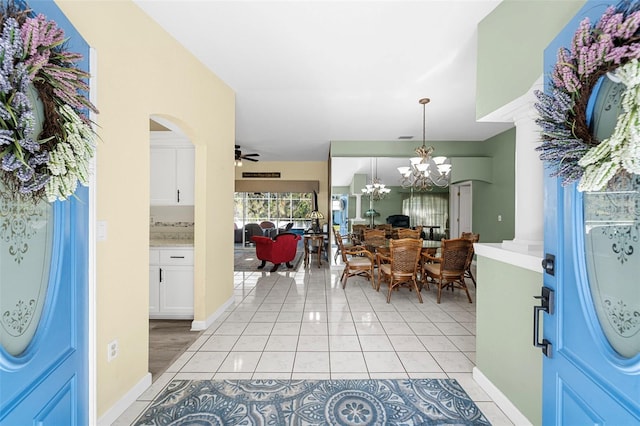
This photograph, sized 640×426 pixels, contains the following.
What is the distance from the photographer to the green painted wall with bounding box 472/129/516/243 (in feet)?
17.9

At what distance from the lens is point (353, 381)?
214cm

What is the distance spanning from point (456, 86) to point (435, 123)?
65.5 inches

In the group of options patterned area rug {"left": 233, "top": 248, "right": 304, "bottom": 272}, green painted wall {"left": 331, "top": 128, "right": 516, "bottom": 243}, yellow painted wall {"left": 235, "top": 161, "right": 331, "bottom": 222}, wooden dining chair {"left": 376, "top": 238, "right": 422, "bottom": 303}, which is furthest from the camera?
yellow painted wall {"left": 235, "top": 161, "right": 331, "bottom": 222}

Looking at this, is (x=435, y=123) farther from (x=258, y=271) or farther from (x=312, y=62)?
(x=258, y=271)

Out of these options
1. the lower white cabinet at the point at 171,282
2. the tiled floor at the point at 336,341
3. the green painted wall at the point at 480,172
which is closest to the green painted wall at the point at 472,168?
the green painted wall at the point at 480,172

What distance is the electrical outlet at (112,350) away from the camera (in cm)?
177

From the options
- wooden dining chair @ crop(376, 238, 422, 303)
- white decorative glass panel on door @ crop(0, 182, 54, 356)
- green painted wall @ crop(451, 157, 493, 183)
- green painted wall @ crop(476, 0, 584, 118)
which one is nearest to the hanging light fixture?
green painted wall @ crop(451, 157, 493, 183)

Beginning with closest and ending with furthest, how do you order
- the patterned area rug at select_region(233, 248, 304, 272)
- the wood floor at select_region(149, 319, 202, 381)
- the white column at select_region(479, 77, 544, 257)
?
the white column at select_region(479, 77, 544, 257) → the wood floor at select_region(149, 319, 202, 381) → the patterned area rug at select_region(233, 248, 304, 272)

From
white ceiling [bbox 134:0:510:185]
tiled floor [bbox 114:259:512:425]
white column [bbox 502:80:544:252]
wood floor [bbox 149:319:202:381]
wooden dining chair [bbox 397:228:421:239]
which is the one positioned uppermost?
white ceiling [bbox 134:0:510:185]

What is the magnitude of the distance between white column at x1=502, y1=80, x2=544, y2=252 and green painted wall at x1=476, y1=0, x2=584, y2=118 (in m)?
0.16

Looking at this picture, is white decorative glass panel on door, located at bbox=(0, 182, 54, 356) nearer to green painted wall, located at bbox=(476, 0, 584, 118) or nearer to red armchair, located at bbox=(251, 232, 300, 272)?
green painted wall, located at bbox=(476, 0, 584, 118)

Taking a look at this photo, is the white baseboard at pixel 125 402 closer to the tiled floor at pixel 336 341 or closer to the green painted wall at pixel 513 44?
the tiled floor at pixel 336 341

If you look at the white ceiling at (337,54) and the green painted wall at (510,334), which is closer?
the green painted wall at (510,334)

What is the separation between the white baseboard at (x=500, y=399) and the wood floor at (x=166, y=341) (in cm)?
259
